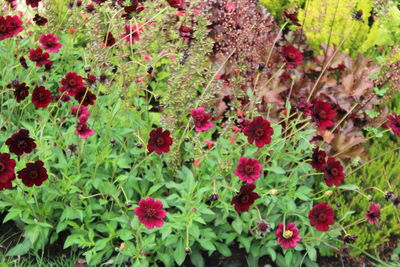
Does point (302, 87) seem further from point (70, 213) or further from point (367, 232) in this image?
point (70, 213)

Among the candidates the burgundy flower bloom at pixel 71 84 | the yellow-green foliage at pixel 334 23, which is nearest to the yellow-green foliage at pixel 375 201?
the yellow-green foliage at pixel 334 23

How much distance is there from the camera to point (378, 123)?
11.9 feet

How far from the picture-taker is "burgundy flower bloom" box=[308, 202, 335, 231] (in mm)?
2598

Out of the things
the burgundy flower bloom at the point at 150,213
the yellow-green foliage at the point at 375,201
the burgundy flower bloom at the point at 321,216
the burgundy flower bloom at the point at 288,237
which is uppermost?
the burgundy flower bloom at the point at 150,213

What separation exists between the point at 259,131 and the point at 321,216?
1.87ft

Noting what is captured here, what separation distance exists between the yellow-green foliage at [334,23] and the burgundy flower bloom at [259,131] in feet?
6.27

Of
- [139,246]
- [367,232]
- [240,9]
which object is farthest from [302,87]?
[139,246]

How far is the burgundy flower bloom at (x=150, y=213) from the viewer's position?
240cm

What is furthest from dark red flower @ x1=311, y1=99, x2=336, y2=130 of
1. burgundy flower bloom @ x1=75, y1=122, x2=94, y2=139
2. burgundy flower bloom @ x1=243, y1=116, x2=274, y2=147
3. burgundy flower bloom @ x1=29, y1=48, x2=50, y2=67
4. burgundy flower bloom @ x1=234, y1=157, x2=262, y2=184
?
burgundy flower bloom @ x1=29, y1=48, x2=50, y2=67

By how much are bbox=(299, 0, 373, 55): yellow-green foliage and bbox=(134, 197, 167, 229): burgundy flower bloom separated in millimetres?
2409

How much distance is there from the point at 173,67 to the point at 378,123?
168 cm

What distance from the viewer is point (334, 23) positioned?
4.23m

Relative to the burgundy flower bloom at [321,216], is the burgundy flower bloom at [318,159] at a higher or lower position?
higher

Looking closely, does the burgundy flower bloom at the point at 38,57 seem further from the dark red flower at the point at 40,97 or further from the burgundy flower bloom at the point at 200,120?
the burgundy flower bloom at the point at 200,120
